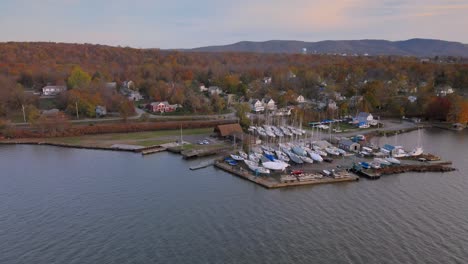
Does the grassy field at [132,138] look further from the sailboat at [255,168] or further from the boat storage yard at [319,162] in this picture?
the sailboat at [255,168]

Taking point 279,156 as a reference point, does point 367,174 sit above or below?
below

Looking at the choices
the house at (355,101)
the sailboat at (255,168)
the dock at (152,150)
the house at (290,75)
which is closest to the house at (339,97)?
the house at (355,101)

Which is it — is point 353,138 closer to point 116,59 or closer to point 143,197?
point 143,197

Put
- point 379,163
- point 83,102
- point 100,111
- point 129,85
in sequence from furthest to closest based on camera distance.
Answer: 1. point 129,85
2. point 100,111
3. point 83,102
4. point 379,163

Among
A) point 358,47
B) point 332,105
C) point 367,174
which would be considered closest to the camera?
point 367,174

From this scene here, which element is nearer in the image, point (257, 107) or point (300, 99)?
point (257, 107)

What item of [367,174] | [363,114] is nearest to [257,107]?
[363,114]

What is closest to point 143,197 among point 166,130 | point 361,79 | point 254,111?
point 166,130

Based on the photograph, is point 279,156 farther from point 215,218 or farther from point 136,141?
point 136,141

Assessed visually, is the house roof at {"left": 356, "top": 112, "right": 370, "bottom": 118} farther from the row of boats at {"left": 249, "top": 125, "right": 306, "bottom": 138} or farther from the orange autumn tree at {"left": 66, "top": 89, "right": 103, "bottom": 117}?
the orange autumn tree at {"left": 66, "top": 89, "right": 103, "bottom": 117}
